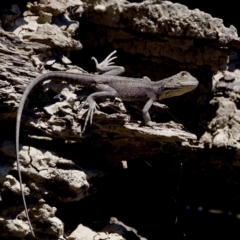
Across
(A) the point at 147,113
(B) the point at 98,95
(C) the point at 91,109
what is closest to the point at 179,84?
(A) the point at 147,113

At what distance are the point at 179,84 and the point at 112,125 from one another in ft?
2.64

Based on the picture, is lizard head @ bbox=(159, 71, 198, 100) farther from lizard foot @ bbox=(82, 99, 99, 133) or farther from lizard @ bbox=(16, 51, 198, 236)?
lizard foot @ bbox=(82, 99, 99, 133)

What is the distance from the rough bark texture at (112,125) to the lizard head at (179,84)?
8.6 inches

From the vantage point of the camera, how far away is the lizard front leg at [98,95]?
3395mm

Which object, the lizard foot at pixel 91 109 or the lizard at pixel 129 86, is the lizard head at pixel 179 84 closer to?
the lizard at pixel 129 86

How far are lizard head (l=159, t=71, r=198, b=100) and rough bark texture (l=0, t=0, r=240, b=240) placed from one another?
0.22 meters

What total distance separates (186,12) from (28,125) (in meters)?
1.84

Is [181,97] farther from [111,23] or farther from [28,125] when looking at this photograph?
[28,125]

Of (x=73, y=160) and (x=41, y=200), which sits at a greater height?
(x=73, y=160)

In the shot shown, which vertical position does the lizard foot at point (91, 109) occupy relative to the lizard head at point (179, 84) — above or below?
below

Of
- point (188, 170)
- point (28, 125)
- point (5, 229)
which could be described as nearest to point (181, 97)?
point (188, 170)

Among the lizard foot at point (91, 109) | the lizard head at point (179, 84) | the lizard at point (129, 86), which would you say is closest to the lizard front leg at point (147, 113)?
the lizard at point (129, 86)

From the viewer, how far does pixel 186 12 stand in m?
4.00

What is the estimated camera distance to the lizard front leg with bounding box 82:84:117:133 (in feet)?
11.1
